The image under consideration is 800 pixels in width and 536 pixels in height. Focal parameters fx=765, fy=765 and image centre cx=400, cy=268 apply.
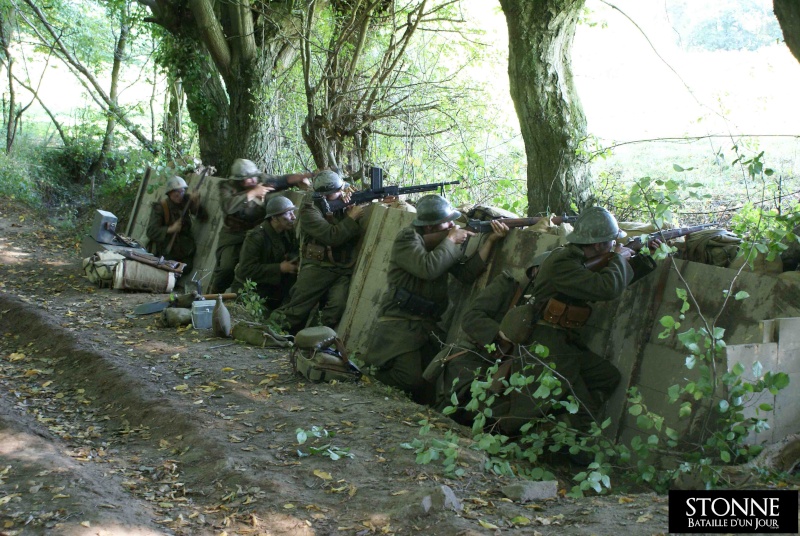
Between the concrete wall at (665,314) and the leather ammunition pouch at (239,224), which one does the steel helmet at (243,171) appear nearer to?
the leather ammunition pouch at (239,224)

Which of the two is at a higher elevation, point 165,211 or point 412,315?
point 165,211

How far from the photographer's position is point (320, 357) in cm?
677

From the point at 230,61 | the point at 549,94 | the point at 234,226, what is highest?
the point at 230,61

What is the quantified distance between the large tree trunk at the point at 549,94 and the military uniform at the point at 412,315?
1400mm

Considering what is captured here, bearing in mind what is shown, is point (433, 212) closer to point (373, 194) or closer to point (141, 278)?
point (373, 194)

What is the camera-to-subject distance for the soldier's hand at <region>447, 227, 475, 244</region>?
7.12 meters

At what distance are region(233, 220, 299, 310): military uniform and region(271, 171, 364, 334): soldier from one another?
753 millimetres

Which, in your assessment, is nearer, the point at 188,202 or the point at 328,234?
the point at 328,234

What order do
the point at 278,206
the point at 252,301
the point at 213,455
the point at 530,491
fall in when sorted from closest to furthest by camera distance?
the point at 530,491
the point at 213,455
the point at 252,301
the point at 278,206

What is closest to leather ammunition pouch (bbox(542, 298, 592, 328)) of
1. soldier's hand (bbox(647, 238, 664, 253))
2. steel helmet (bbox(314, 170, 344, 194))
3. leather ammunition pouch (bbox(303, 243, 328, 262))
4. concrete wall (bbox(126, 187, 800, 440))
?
concrete wall (bbox(126, 187, 800, 440))

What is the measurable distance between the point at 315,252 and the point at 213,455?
408 centimetres
